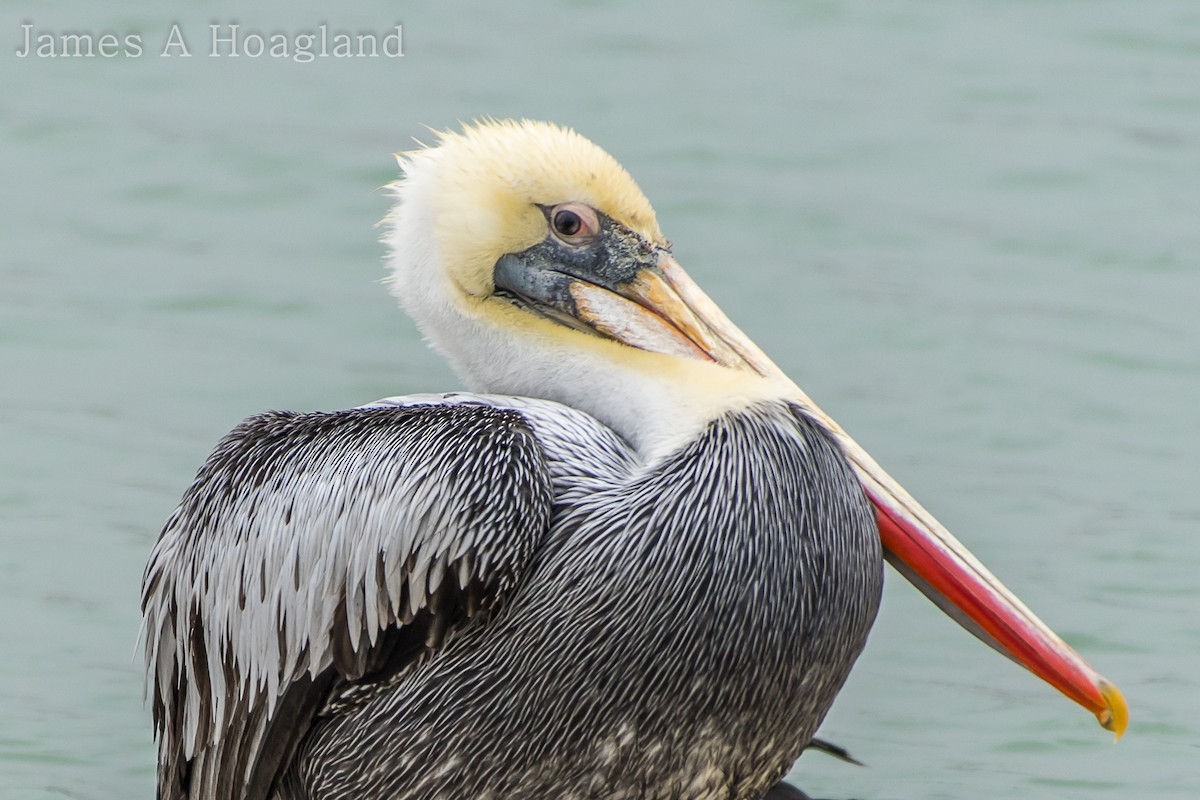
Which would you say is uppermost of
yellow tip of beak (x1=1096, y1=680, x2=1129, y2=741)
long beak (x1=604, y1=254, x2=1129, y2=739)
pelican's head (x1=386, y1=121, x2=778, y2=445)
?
pelican's head (x1=386, y1=121, x2=778, y2=445)

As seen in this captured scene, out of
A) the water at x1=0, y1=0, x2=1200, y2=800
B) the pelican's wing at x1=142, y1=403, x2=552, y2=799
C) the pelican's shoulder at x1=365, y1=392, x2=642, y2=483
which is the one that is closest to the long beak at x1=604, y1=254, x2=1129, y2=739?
the pelican's shoulder at x1=365, y1=392, x2=642, y2=483

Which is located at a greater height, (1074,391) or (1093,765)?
(1074,391)

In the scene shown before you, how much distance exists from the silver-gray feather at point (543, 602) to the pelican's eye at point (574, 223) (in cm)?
41

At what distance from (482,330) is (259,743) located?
0.97m

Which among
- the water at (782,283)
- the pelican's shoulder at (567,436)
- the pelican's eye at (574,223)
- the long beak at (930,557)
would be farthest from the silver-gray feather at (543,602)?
the water at (782,283)

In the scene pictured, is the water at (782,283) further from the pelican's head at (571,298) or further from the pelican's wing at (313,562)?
the pelican's head at (571,298)

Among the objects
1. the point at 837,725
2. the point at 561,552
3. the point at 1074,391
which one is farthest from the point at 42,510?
the point at 1074,391

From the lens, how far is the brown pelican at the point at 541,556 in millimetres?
3809

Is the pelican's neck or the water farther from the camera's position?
the water

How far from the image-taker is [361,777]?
394cm

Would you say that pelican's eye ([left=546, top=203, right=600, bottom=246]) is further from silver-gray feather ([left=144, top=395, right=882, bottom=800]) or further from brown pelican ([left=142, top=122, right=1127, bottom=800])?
silver-gray feather ([left=144, top=395, right=882, bottom=800])

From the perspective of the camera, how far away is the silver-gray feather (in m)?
3.80

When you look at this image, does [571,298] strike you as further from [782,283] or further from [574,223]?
[782,283]

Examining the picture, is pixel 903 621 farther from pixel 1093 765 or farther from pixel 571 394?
pixel 571 394
